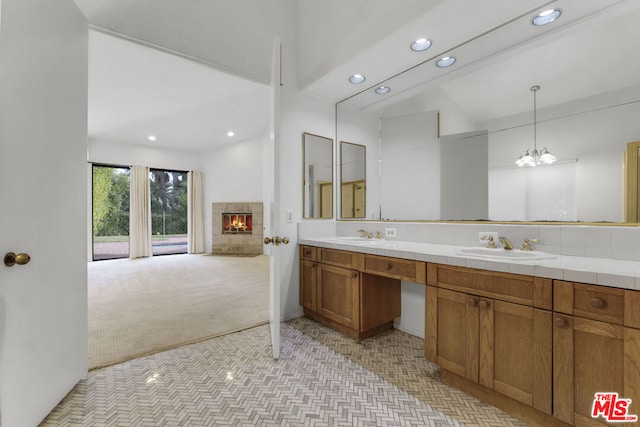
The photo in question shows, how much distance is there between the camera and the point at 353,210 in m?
2.96

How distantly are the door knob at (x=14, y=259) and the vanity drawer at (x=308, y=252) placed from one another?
1869mm

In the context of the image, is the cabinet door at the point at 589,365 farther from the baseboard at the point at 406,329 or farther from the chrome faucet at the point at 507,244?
the baseboard at the point at 406,329

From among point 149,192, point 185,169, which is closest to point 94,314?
point 149,192

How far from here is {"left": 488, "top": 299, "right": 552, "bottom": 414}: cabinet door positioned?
1.25m

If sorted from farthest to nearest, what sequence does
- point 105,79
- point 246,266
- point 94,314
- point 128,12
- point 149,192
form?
point 149,192
point 246,266
point 105,79
point 94,314
point 128,12

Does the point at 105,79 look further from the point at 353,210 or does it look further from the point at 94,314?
the point at 353,210

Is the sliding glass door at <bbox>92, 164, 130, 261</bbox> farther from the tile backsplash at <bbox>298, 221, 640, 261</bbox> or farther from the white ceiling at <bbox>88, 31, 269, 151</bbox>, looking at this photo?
the tile backsplash at <bbox>298, 221, 640, 261</bbox>

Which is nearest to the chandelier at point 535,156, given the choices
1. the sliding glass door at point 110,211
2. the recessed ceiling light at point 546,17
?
the recessed ceiling light at point 546,17

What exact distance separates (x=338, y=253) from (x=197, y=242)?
19.7ft

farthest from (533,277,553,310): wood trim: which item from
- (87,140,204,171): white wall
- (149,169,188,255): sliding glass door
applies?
(149,169,188,255): sliding glass door

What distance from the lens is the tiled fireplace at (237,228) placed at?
272 inches

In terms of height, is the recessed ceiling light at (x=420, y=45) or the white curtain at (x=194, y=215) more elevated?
the recessed ceiling light at (x=420, y=45)

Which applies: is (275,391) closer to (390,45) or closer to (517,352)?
(517,352)

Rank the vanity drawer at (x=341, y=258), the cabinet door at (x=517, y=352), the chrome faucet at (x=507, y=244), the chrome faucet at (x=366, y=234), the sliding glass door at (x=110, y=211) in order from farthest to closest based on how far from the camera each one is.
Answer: the sliding glass door at (x=110, y=211), the chrome faucet at (x=366, y=234), the vanity drawer at (x=341, y=258), the chrome faucet at (x=507, y=244), the cabinet door at (x=517, y=352)
